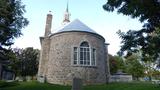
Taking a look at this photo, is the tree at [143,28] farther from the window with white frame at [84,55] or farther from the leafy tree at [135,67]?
the leafy tree at [135,67]

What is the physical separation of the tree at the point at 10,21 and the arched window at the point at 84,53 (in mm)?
9009

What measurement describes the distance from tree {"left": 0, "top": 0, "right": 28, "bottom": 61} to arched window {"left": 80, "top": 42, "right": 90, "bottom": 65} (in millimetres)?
9009

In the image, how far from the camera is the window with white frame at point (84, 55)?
25.1 meters

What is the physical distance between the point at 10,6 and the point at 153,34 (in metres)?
Answer: 10.5

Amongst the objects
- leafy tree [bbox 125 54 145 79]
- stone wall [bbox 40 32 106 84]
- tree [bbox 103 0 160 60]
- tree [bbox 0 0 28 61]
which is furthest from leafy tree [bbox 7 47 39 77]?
tree [bbox 103 0 160 60]

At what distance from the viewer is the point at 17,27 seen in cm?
1814

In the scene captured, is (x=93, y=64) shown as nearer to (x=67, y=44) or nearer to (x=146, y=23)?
(x=67, y=44)

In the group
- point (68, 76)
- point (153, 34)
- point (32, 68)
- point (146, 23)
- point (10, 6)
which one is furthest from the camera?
point (32, 68)

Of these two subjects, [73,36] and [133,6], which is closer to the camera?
[133,6]

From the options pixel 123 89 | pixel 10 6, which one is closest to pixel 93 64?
pixel 123 89

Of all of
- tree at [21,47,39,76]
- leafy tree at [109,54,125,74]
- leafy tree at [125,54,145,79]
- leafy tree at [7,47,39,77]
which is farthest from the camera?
leafy tree at [109,54,125,74]

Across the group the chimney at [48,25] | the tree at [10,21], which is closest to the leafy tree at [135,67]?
the chimney at [48,25]

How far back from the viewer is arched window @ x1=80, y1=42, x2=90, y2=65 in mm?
25266

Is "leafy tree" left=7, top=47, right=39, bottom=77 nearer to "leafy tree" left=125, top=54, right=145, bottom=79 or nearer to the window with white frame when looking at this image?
"leafy tree" left=125, top=54, right=145, bottom=79
